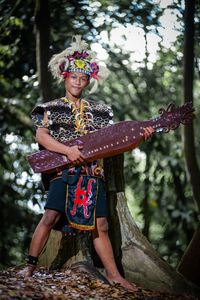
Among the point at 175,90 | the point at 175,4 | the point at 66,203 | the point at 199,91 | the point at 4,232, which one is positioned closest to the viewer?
the point at 66,203

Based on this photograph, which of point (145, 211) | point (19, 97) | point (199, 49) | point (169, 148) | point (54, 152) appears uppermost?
point (199, 49)

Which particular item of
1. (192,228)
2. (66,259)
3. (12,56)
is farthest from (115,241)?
(12,56)

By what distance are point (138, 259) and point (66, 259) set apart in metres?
0.67

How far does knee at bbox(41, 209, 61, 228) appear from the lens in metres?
2.93

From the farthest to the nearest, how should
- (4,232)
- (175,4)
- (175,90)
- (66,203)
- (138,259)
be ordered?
1. (175,90)
2. (4,232)
3. (175,4)
4. (138,259)
5. (66,203)

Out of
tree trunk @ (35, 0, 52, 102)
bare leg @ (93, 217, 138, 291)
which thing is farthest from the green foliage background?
bare leg @ (93, 217, 138, 291)

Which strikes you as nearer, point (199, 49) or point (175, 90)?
point (199, 49)

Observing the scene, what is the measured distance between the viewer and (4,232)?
17.7 feet

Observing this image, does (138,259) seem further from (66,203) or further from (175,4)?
(175,4)

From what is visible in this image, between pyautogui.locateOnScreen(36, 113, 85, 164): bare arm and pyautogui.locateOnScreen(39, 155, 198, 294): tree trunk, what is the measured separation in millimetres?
558

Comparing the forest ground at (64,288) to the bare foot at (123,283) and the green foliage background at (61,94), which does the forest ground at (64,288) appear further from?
the green foliage background at (61,94)

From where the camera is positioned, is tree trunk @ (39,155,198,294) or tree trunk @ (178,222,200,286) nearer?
tree trunk @ (39,155,198,294)

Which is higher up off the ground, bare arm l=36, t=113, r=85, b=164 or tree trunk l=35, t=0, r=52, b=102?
tree trunk l=35, t=0, r=52, b=102

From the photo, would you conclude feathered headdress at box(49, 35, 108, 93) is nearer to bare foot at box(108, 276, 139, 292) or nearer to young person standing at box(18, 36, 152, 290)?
young person standing at box(18, 36, 152, 290)
